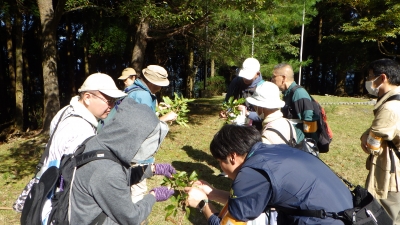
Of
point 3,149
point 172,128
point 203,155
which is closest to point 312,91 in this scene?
point 172,128

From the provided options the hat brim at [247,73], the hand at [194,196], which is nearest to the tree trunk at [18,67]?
the hat brim at [247,73]

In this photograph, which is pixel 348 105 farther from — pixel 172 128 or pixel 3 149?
pixel 3 149

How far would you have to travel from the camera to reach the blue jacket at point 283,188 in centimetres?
175

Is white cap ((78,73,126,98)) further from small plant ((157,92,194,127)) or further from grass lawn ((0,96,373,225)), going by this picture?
grass lawn ((0,96,373,225))

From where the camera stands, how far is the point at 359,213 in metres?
1.81

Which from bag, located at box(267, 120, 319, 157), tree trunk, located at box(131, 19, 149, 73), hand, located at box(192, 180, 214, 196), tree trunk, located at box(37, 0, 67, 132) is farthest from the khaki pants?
tree trunk, located at box(37, 0, 67, 132)

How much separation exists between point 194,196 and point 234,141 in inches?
23.5

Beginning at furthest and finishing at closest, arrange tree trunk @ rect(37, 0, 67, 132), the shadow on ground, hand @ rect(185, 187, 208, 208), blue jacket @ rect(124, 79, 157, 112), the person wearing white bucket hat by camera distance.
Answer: tree trunk @ rect(37, 0, 67, 132) < the shadow on ground < blue jacket @ rect(124, 79, 157, 112) < the person wearing white bucket hat < hand @ rect(185, 187, 208, 208)

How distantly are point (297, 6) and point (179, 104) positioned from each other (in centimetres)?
526

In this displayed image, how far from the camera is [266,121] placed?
124 inches

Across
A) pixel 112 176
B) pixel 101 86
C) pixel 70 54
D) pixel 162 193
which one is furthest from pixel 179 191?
pixel 70 54

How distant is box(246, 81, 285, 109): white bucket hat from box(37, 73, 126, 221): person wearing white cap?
137 centimetres

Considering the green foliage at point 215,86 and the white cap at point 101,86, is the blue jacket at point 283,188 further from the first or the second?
the green foliage at point 215,86

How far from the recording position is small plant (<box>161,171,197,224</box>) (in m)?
2.45
